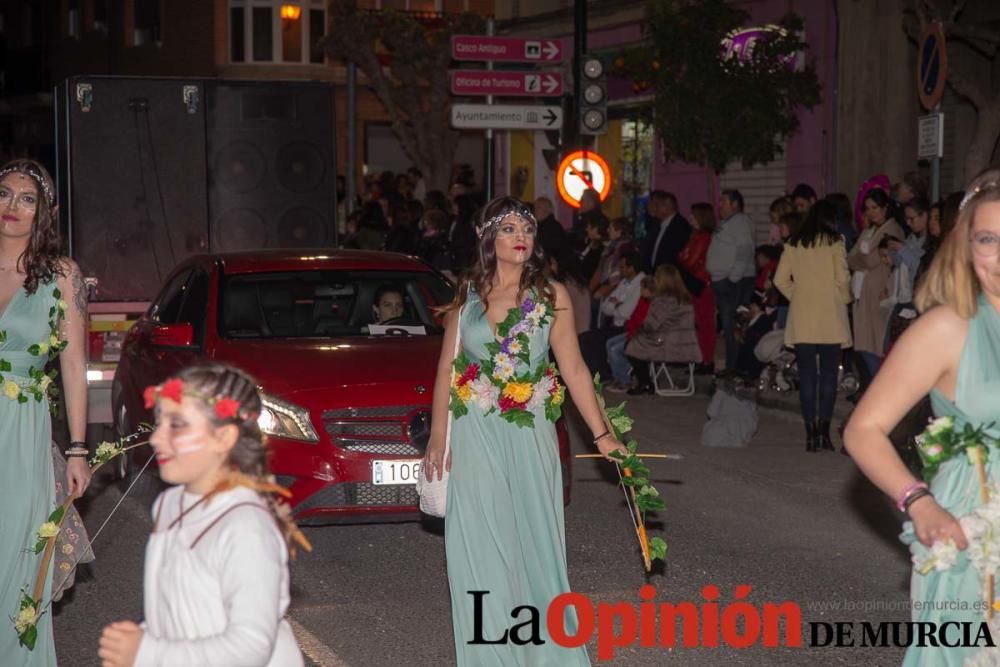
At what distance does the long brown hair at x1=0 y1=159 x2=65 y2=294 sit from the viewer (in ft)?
19.2

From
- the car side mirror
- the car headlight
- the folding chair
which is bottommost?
the folding chair

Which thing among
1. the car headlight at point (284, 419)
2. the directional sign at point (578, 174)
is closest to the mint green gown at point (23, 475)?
the car headlight at point (284, 419)

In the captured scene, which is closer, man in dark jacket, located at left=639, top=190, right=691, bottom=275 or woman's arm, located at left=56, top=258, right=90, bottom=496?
woman's arm, located at left=56, top=258, right=90, bottom=496

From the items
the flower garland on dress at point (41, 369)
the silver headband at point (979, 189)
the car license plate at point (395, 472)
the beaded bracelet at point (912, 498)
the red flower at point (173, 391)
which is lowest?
the car license plate at point (395, 472)

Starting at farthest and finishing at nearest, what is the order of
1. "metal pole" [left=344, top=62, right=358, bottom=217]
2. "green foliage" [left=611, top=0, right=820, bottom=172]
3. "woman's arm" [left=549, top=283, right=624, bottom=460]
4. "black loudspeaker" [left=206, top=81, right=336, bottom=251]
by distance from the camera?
"metal pole" [left=344, top=62, right=358, bottom=217]
"green foliage" [left=611, top=0, right=820, bottom=172]
"black loudspeaker" [left=206, top=81, right=336, bottom=251]
"woman's arm" [left=549, top=283, right=624, bottom=460]

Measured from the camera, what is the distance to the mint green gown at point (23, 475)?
5.47m

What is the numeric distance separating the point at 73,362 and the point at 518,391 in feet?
5.38

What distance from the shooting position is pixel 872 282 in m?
13.9

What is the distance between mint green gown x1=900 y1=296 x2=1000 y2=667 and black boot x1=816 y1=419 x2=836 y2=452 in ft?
28.5

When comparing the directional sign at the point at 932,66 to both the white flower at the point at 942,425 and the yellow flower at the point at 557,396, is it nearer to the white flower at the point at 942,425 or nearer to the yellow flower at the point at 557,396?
the yellow flower at the point at 557,396

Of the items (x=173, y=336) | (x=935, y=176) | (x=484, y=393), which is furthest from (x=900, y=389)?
(x=935, y=176)

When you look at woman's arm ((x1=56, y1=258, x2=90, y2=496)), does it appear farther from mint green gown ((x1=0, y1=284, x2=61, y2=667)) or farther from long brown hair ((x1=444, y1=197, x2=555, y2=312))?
long brown hair ((x1=444, y1=197, x2=555, y2=312))

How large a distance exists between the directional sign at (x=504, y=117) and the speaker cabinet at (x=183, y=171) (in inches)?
156

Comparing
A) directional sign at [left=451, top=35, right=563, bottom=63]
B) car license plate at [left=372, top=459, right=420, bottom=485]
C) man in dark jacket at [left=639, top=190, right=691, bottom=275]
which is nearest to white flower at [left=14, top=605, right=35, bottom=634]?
car license plate at [left=372, top=459, right=420, bottom=485]
